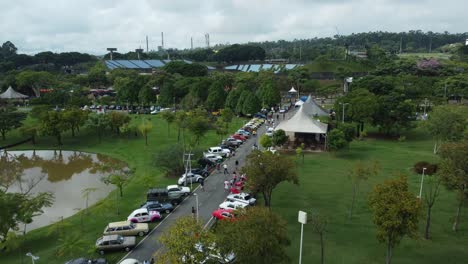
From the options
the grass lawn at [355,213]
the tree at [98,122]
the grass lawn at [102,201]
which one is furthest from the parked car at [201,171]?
the tree at [98,122]

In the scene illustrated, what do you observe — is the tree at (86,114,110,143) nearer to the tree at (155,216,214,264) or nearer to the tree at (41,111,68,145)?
the tree at (41,111,68,145)

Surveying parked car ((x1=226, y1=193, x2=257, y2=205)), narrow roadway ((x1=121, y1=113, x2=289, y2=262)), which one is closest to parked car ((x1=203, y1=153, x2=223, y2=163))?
narrow roadway ((x1=121, y1=113, x2=289, y2=262))

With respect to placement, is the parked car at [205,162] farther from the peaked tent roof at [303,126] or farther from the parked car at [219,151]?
the peaked tent roof at [303,126]

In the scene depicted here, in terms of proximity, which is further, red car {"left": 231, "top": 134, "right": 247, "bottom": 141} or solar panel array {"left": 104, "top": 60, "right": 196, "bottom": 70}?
solar panel array {"left": 104, "top": 60, "right": 196, "bottom": 70}

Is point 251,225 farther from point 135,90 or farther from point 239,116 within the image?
point 135,90

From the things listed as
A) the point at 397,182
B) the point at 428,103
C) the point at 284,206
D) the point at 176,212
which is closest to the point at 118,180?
the point at 176,212

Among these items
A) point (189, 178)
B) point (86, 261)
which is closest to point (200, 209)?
point (189, 178)
